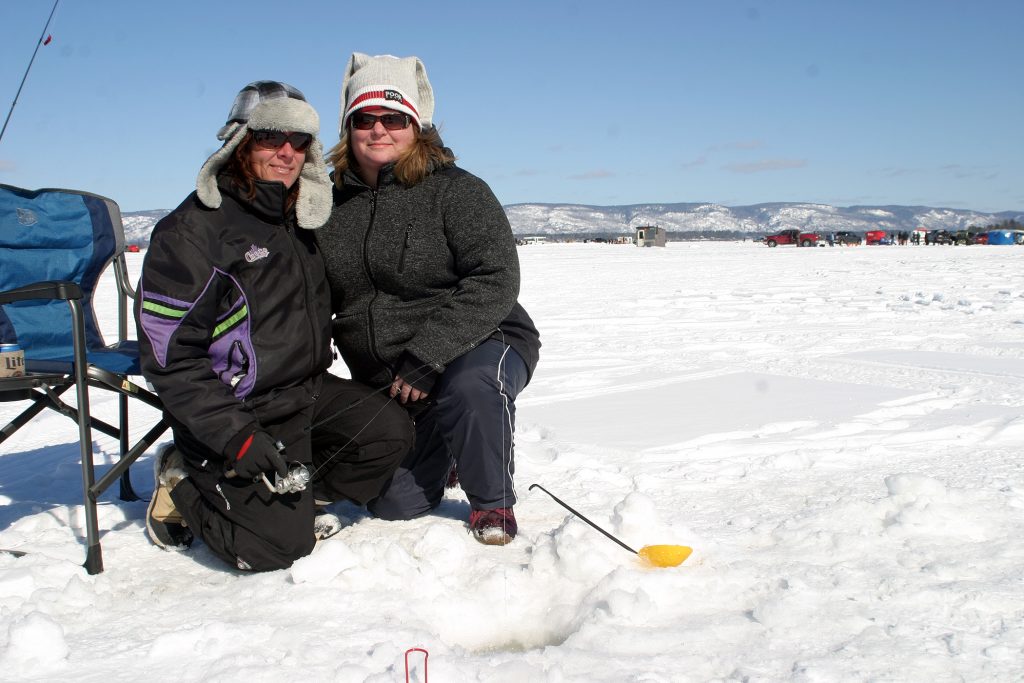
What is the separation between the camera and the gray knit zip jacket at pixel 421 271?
9.18 ft

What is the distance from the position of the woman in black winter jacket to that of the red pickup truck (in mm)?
47689

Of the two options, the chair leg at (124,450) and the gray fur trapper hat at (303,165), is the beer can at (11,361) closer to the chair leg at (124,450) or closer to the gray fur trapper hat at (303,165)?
the chair leg at (124,450)

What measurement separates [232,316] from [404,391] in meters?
0.64

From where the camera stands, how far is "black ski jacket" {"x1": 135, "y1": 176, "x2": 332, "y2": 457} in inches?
94.8

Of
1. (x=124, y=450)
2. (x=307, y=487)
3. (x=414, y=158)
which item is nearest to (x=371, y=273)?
(x=414, y=158)

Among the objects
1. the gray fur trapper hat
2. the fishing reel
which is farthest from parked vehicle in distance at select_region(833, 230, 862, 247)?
the fishing reel

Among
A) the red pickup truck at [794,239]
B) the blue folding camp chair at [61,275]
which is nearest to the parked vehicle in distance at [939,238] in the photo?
the red pickup truck at [794,239]

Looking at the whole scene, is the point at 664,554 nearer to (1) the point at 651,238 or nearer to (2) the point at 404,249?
(2) the point at 404,249

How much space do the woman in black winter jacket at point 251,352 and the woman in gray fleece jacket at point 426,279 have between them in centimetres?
14

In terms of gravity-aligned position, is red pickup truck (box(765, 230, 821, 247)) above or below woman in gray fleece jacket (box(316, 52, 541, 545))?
below

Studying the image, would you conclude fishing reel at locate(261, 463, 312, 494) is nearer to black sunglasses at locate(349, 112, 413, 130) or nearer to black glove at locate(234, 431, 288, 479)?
black glove at locate(234, 431, 288, 479)

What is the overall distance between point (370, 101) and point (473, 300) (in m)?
0.78

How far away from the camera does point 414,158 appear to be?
2.85m

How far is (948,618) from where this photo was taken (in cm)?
203
